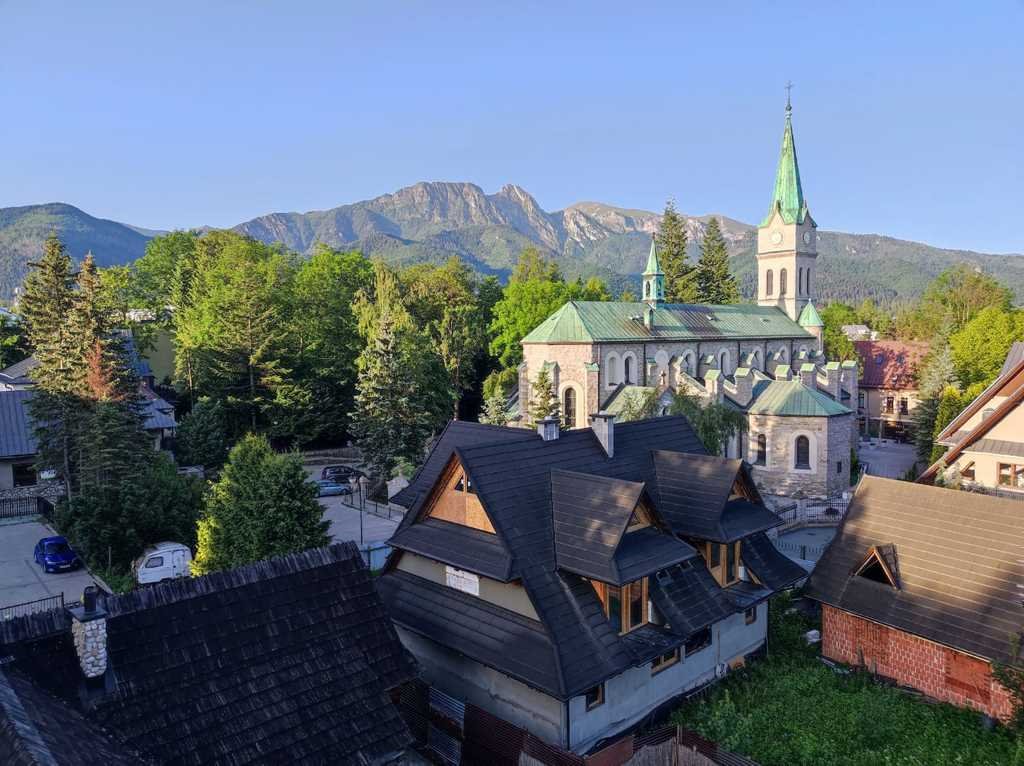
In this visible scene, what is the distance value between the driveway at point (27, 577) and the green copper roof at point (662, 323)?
1033 inches

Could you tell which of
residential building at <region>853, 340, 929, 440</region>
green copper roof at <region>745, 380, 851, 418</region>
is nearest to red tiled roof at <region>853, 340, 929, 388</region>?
residential building at <region>853, 340, 929, 440</region>

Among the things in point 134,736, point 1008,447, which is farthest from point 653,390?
point 134,736

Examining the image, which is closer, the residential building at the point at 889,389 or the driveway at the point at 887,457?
the driveway at the point at 887,457

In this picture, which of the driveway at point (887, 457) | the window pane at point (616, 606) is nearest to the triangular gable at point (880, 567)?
the window pane at point (616, 606)

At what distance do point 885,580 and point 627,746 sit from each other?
8.47 metres

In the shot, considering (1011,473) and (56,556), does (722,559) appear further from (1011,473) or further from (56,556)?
(56,556)

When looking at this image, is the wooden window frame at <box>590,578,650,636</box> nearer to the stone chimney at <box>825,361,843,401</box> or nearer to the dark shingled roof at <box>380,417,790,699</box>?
the dark shingled roof at <box>380,417,790,699</box>

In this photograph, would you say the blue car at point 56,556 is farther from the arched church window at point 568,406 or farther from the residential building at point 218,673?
the arched church window at point 568,406

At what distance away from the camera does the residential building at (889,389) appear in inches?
2237

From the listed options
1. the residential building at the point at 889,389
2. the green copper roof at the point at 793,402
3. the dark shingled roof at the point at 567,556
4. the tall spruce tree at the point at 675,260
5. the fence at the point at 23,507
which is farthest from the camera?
the tall spruce tree at the point at 675,260

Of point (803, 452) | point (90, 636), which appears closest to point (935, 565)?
A: point (90, 636)

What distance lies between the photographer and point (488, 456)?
14.0 metres

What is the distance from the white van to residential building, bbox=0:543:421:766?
1282 cm

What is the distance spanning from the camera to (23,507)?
30562 mm
